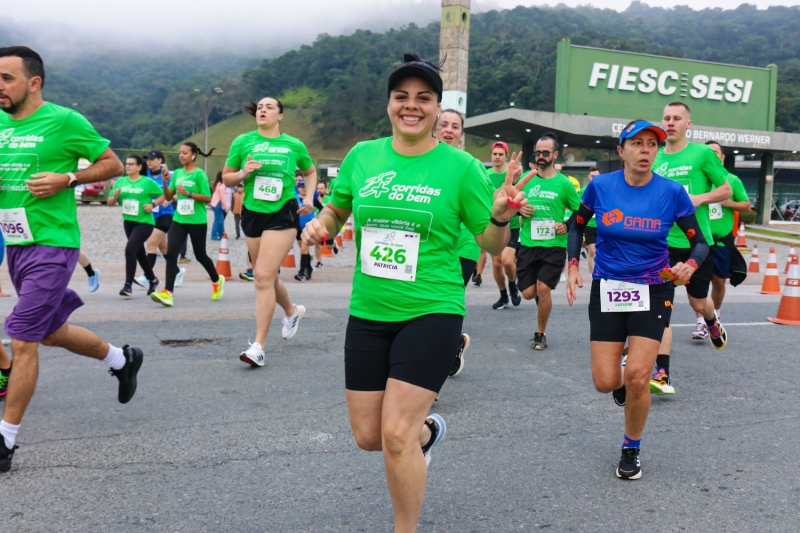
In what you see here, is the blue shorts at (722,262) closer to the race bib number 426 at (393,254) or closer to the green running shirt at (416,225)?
the green running shirt at (416,225)

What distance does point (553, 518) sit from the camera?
11.3 ft

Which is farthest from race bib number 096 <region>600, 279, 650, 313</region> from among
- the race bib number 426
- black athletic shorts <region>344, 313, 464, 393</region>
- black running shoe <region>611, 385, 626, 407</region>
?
the race bib number 426

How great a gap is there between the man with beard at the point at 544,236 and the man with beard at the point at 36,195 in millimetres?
4463

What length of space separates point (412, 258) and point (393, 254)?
80mm

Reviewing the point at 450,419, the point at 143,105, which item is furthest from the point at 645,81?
the point at 143,105

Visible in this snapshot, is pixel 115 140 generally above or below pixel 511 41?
below

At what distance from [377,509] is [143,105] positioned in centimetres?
16190

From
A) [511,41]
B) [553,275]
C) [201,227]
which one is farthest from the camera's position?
[511,41]

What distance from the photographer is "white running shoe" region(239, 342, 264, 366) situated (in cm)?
611

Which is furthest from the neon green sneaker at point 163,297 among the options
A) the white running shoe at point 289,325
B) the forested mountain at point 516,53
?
the forested mountain at point 516,53

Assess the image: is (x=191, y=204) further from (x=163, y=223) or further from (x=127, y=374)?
(x=127, y=374)

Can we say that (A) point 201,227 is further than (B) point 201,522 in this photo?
Yes

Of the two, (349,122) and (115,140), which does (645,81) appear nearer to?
(349,122)

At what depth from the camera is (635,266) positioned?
4305 mm
